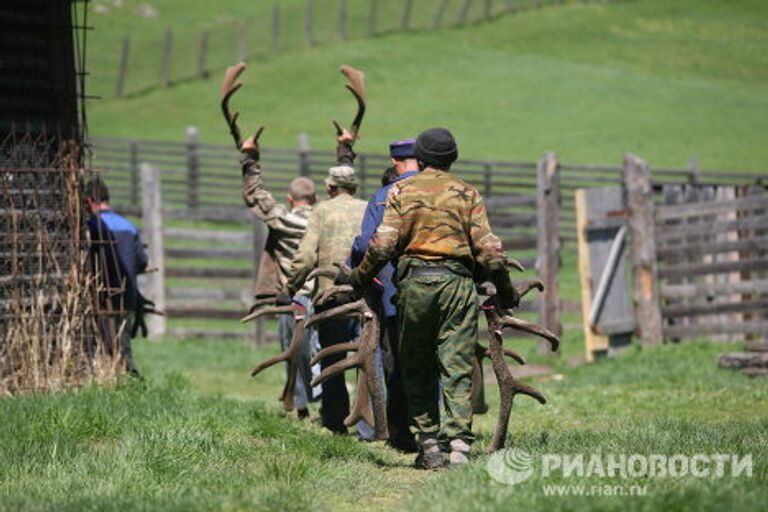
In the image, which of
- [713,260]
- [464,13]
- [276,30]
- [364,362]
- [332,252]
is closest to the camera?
[364,362]

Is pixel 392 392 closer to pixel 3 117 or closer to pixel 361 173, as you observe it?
pixel 3 117

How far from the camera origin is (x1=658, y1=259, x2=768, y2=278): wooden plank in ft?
57.0

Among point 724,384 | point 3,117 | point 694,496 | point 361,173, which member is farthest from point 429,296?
point 361,173

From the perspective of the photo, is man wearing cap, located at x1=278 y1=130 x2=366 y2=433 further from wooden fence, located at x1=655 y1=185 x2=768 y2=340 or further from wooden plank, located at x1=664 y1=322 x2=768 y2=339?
wooden plank, located at x1=664 y1=322 x2=768 y2=339

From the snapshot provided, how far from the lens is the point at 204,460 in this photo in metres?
8.62

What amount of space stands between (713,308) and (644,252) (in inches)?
42.9

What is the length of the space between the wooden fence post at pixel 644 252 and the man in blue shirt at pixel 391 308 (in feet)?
28.8

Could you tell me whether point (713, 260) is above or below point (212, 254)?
above

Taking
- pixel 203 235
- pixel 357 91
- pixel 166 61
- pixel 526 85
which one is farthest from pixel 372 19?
pixel 357 91

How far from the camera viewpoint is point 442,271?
8.70m

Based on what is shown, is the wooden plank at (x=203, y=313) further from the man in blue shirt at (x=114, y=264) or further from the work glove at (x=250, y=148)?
the work glove at (x=250, y=148)

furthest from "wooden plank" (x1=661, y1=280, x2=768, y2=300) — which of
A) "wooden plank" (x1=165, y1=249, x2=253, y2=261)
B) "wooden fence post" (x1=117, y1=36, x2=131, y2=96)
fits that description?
"wooden fence post" (x1=117, y1=36, x2=131, y2=96)

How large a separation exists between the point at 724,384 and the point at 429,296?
20.5ft

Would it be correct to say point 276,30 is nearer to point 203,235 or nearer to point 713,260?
Answer: point 203,235
